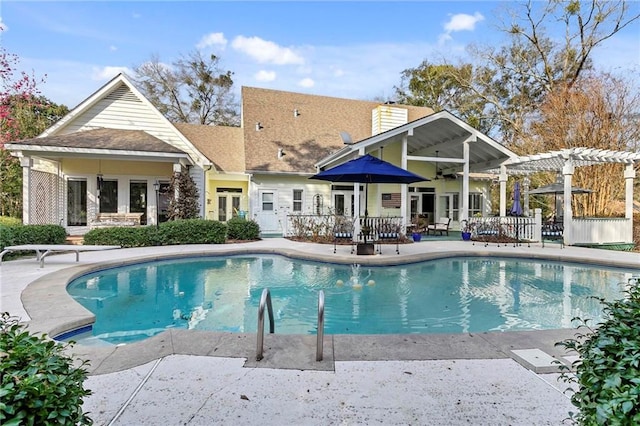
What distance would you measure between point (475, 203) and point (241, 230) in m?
13.6

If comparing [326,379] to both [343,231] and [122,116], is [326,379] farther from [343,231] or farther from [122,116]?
[122,116]

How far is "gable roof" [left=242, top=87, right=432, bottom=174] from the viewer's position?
55.4 feet

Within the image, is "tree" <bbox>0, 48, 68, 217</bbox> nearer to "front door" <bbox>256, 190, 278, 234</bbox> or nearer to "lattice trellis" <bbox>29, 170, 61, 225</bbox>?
"lattice trellis" <bbox>29, 170, 61, 225</bbox>

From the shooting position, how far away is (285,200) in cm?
Answer: 1698

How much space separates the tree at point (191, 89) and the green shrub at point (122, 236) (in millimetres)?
18768

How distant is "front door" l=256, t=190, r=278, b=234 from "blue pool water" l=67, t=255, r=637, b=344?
6484 mm

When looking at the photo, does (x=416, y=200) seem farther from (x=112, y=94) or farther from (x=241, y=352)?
(x=241, y=352)

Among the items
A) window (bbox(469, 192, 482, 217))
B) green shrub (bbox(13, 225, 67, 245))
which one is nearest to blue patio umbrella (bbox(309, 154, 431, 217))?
green shrub (bbox(13, 225, 67, 245))

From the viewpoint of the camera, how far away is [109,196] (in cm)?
1477

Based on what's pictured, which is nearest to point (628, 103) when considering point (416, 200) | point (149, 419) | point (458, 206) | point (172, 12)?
point (458, 206)

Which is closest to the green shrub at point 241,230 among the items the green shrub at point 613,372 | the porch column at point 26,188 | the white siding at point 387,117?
the porch column at point 26,188

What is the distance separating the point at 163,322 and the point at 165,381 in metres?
2.83

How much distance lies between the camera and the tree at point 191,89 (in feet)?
90.6

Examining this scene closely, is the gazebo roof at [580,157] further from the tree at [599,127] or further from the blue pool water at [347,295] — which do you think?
the blue pool water at [347,295]
